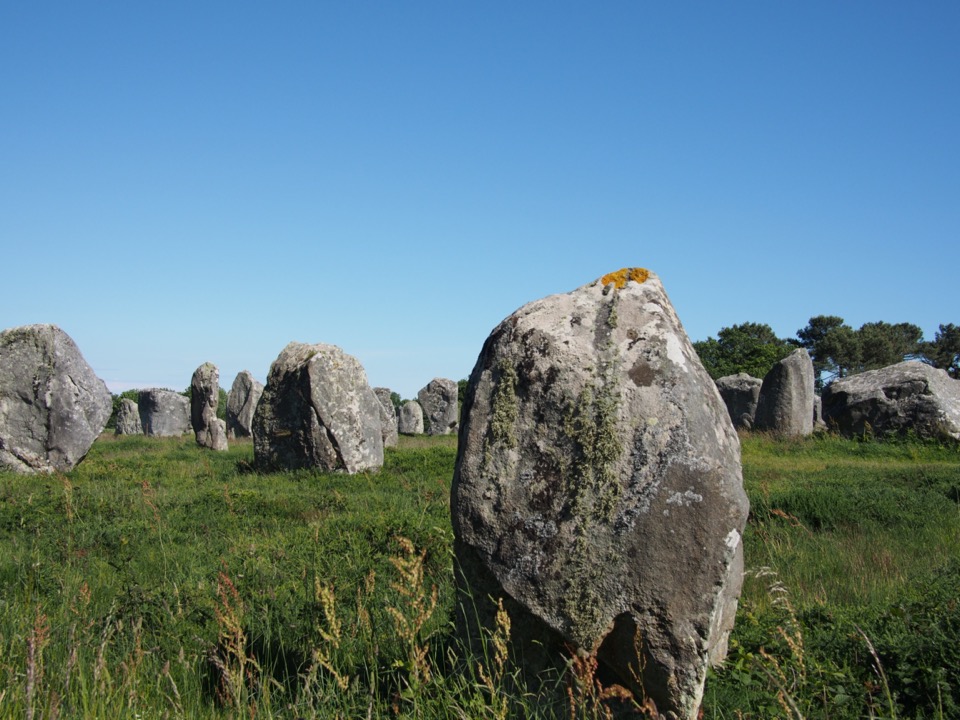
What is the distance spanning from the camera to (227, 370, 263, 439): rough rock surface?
104ft

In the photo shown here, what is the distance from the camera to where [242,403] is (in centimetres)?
3203

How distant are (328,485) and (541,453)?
31.6 ft

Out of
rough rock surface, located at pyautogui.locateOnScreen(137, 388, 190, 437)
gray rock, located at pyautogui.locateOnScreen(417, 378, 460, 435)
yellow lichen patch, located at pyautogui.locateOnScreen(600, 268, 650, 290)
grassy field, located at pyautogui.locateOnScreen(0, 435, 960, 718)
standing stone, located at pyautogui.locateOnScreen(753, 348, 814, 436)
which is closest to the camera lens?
grassy field, located at pyautogui.locateOnScreen(0, 435, 960, 718)

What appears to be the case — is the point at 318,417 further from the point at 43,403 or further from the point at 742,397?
the point at 742,397

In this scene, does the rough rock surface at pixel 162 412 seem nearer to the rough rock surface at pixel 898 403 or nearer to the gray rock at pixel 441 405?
the gray rock at pixel 441 405

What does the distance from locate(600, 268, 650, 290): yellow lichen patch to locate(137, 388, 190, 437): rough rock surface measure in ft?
107

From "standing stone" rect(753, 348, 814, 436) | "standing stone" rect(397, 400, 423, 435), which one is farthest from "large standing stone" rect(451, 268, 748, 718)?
A: "standing stone" rect(397, 400, 423, 435)

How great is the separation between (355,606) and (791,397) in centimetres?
1924

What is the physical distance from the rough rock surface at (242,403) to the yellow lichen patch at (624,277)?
27.8 m

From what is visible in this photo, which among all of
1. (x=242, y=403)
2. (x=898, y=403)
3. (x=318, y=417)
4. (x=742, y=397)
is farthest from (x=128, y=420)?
(x=898, y=403)

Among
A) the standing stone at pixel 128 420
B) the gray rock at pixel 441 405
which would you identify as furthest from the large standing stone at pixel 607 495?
the standing stone at pixel 128 420

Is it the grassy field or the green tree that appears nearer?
the grassy field

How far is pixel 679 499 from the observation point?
3.95 m

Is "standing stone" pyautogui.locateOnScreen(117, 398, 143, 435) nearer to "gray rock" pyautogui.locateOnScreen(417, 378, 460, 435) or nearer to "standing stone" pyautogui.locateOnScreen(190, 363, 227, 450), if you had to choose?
"standing stone" pyautogui.locateOnScreen(190, 363, 227, 450)
